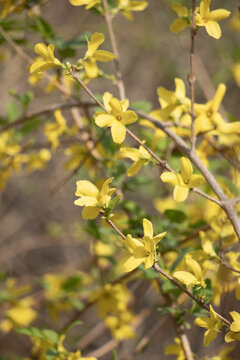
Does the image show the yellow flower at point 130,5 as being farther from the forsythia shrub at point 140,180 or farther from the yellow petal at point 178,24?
the yellow petal at point 178,24

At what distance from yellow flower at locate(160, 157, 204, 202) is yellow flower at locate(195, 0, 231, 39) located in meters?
0.35

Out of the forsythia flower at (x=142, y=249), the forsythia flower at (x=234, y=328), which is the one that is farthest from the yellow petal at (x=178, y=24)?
the forsythia flower at (x=234, y=328)

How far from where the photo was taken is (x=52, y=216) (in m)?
4.02

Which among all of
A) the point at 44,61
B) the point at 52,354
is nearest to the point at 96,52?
the point at 44,61

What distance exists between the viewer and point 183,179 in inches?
38.3

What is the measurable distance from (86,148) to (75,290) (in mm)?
669

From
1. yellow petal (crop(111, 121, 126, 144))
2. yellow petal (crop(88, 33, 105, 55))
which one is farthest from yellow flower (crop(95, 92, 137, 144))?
yellow petal (crop(88, 33, 105, 55))

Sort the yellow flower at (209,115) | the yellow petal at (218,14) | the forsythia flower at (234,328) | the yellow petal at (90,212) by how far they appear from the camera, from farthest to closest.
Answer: the yellow flower at (209,115) < the yellow petal at (218,14) < the yellow petal at (90,212) < the forsythia flower at (234,328)

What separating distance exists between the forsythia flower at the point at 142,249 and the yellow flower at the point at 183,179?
130mm

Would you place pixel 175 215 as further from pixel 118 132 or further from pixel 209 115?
pixel 118 132

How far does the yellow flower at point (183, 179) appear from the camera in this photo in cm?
94

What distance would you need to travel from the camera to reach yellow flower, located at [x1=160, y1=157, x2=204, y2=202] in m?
0.94

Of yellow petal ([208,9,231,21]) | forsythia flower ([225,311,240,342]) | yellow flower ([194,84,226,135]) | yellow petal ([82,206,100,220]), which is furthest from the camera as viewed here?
yellow flower ([194,84,226,135])

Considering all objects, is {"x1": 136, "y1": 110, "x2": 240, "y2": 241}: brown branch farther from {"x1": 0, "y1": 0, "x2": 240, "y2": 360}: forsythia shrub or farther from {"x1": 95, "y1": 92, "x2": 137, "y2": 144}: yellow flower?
{"x1": 95, "y1": 92, "x2": 137, "y2": 144}: yellow flower
